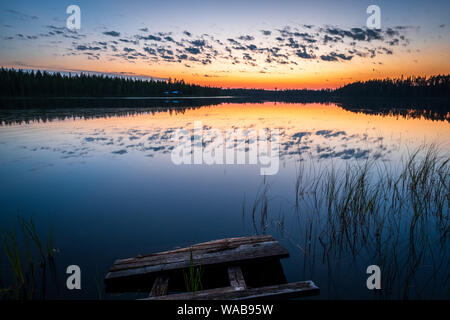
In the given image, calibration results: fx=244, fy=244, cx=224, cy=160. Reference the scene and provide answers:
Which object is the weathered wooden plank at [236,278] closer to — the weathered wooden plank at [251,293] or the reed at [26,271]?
the weathered wooden plank at [251,293]

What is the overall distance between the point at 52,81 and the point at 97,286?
134m

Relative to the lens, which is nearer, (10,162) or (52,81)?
(10,162)

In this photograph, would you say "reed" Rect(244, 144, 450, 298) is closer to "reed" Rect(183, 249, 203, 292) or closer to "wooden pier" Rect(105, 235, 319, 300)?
"wooden pier" Rect(105, 235, 319, 300)

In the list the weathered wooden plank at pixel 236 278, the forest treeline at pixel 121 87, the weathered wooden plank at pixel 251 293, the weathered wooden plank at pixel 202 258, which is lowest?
the weathered wooden plank at pixel 236 278

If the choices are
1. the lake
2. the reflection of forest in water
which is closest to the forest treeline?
the reflection of forest in water

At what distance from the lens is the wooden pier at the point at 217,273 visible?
13.6 feet

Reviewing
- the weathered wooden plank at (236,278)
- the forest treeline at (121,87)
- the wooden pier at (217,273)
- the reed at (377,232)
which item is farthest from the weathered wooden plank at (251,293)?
the forest treeline at (121,87)

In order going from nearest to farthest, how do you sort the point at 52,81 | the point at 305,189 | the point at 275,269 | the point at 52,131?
the point at 275,269 < the point at 305,189 < the point at 52,131 < the point at 52,81

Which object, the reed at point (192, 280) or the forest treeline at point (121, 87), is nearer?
the reed at point (192, 280)

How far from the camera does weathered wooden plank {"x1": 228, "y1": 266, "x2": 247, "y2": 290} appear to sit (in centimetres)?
430

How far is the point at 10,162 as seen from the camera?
12.8m

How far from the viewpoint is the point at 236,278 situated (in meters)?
4.58
